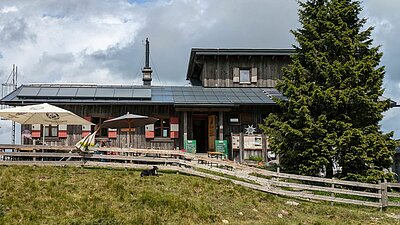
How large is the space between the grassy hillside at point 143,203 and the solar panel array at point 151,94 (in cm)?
802

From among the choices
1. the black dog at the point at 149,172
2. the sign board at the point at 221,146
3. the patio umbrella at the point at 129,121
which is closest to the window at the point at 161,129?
the sign board at the point at 221,146

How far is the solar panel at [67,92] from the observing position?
2498 centimetres

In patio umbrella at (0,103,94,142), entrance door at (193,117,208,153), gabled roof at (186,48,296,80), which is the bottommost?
entrance door at (193,117,208,153)

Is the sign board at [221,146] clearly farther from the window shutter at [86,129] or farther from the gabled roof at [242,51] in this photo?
the window shutter at [86,129]

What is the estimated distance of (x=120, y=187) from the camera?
46.9ft

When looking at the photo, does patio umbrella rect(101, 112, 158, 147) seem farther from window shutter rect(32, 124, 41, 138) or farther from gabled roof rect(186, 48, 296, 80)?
gabled roof rect(186, 48, 296, 80)

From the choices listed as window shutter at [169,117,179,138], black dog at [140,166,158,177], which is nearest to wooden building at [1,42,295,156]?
window shutter at [169,117,179,138]

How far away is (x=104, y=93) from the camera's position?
25.5 metres

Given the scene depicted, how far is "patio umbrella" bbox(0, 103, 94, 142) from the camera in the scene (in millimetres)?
19359

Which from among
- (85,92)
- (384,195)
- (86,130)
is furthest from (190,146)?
(384,195)

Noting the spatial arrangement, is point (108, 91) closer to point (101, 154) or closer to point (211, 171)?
point (101, 154)

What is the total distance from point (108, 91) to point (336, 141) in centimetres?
1317

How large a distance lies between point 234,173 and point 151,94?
32.9ft

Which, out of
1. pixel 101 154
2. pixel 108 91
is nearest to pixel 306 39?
pixel 101 154
